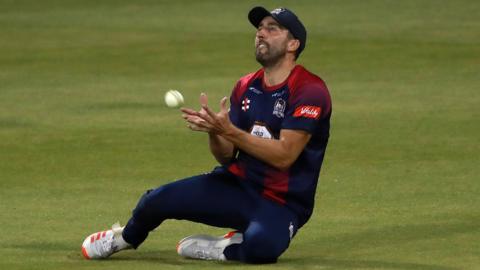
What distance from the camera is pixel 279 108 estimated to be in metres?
9.75

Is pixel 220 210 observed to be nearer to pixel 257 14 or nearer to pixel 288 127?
pixel 288 127

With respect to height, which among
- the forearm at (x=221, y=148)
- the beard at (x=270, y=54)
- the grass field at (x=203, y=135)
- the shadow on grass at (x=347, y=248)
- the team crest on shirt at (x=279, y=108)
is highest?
the beard at (x=270, y=54)

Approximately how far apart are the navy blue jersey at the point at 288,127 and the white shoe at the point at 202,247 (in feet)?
1.45

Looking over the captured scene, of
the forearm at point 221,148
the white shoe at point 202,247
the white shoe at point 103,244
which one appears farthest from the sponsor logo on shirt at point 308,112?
the white shoe at point 103,244

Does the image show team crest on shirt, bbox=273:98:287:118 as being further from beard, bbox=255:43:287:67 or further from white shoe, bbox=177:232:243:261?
white shoe, bbox=177:232:243:261

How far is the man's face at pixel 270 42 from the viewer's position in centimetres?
981

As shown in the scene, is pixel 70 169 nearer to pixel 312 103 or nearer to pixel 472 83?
pixel 312 103

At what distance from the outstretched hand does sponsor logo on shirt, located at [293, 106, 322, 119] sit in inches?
21.0

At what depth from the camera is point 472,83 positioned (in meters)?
20.0

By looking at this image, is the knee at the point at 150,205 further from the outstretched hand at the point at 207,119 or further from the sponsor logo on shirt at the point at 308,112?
the sponsor logo on shirt at the point at 308,112

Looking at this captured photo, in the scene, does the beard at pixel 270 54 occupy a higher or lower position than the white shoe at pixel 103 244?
higher

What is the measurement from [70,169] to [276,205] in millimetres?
4452

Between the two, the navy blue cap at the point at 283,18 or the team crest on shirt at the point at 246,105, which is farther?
the team crest on shirt at the point at 246,105

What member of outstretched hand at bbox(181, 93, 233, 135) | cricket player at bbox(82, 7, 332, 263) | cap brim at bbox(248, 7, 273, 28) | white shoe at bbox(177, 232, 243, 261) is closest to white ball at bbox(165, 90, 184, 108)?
cricket player at bbox(82, 7, 332, 263)
